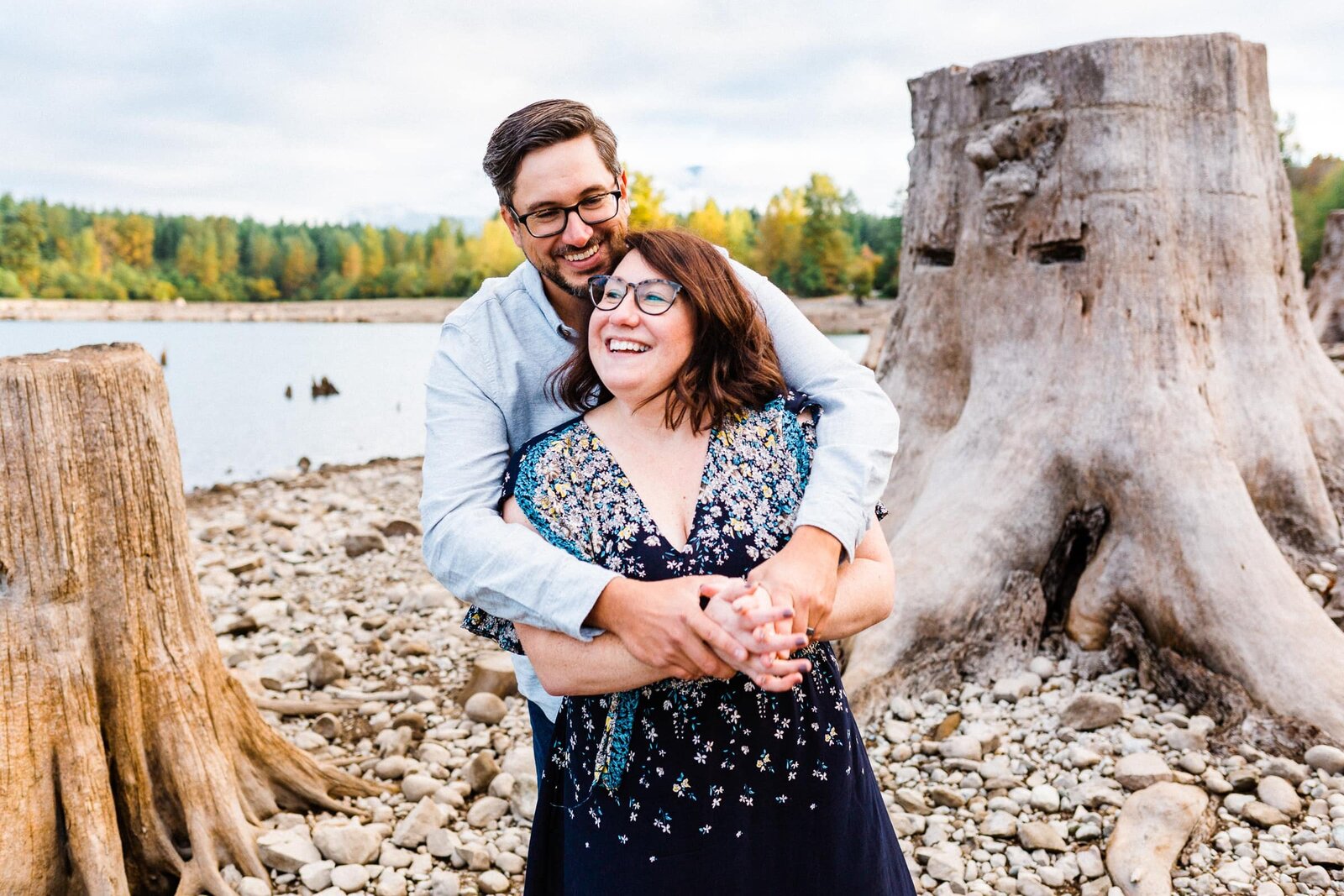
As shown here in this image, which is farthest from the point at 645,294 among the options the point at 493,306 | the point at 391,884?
the point at 391,884

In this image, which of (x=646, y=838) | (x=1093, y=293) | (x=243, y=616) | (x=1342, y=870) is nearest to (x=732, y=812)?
(x=646, y=838)

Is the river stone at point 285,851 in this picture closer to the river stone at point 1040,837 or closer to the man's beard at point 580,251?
the man's beard at point 580,251

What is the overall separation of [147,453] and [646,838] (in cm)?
197

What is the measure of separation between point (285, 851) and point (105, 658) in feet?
2.63

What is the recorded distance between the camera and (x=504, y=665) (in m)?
4.54

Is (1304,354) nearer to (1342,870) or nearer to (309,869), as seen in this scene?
(1342,870)

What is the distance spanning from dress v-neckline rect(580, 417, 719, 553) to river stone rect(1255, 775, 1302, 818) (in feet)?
7.73

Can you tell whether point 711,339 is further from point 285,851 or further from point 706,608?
point 285,851

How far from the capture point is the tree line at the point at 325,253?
2234 inches

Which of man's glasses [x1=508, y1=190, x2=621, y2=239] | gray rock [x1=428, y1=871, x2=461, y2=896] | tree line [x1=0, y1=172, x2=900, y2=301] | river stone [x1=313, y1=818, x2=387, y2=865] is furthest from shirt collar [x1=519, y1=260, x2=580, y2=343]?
tree line [x1=0, y1=172, x2=900, y2=301]

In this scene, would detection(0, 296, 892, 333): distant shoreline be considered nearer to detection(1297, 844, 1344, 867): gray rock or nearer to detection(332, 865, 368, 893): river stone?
detection(1297, 844, 1344, 867): gray rock

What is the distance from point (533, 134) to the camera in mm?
2176

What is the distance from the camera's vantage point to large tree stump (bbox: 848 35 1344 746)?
3906 mm

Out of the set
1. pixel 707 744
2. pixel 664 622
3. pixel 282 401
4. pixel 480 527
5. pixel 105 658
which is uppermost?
pixel 480 527
